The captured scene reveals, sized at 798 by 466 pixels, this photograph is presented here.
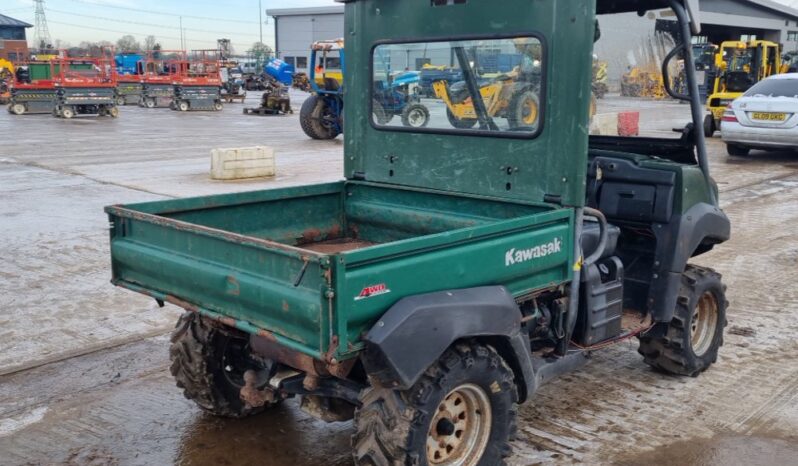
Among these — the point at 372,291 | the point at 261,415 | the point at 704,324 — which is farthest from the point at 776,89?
the point at 372,291

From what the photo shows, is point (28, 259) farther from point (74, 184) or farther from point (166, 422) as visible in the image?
point (74, 184)

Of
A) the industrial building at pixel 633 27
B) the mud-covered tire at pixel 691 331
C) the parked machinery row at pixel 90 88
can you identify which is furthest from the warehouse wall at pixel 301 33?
the mud-covered tire at pixel 691 331

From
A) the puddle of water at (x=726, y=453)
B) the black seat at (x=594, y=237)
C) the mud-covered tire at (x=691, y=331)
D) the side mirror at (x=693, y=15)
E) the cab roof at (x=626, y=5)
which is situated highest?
the cab roof at (x=626, y=5)

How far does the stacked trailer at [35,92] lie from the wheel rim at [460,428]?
26.8 meters

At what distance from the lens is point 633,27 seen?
16.4ft

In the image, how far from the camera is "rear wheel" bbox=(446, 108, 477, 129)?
177 inches

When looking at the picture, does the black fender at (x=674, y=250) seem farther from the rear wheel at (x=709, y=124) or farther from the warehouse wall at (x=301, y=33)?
the warehouse wall at (x=301, y=33)

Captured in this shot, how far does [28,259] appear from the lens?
8.08 metres

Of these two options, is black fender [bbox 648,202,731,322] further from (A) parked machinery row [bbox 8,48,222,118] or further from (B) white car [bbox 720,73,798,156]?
(A) parked machinery row [bbox 8,48,222,118]

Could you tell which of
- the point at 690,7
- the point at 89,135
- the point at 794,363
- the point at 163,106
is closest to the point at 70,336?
the point at 690,7

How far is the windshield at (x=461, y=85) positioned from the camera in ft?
13.8

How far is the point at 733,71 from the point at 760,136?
268 inches

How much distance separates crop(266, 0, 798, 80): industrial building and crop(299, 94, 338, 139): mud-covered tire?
15484 mm

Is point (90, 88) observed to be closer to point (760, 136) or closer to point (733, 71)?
point (733, 71)
